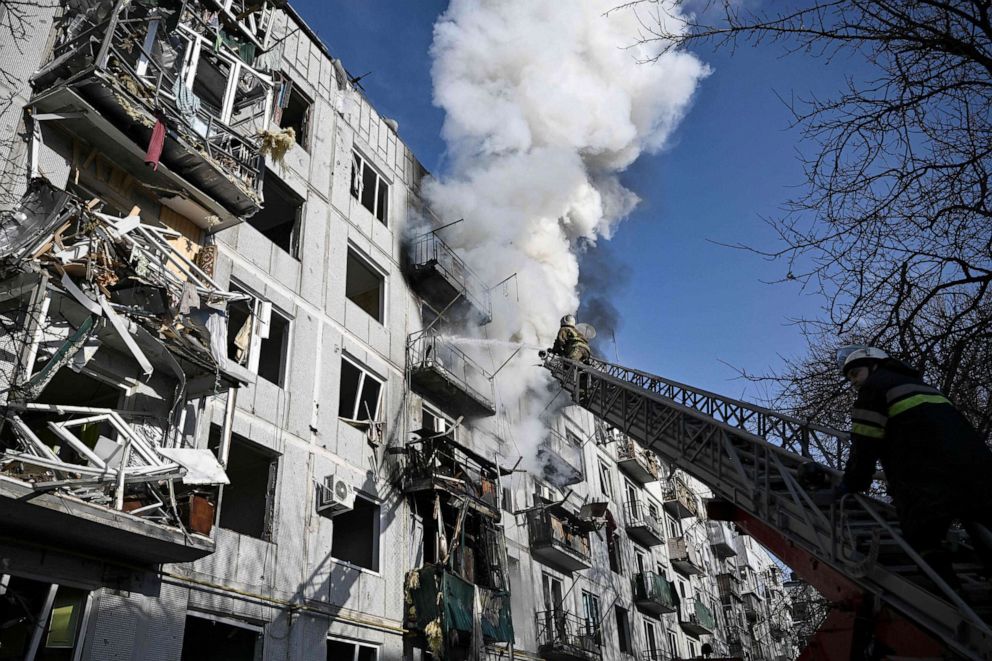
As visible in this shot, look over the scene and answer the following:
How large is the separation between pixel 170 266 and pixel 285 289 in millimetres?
3628

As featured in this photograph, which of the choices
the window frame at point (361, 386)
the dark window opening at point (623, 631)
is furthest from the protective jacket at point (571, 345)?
the dark window opening at point (623, 631)

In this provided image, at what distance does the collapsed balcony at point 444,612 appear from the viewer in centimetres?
1413

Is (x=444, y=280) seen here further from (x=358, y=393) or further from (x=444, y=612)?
(x=444, y=612)

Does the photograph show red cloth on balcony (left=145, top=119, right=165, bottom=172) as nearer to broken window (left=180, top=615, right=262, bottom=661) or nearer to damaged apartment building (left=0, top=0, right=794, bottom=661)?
damaged apartment building (left=0, top=0, right=794, bottom=661)

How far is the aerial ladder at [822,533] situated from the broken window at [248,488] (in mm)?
6516

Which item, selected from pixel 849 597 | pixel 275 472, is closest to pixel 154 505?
pixel 275 472

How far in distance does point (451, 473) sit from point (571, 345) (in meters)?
4.24

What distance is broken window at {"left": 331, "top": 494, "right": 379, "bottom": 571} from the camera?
1451 centimetres

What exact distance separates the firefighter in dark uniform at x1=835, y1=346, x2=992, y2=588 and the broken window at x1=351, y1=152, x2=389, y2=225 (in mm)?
15513

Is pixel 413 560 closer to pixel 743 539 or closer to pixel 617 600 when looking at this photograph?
pixel 617 600

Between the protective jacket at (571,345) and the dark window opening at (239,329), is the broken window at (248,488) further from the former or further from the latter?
the protective jacket at (571,345)

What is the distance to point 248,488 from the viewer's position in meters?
14.3

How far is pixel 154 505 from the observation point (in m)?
8.57

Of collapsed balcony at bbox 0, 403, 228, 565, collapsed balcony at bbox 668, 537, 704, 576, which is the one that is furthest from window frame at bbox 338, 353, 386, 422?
collapsed balcony at bbox 668, 537, 704, 576
